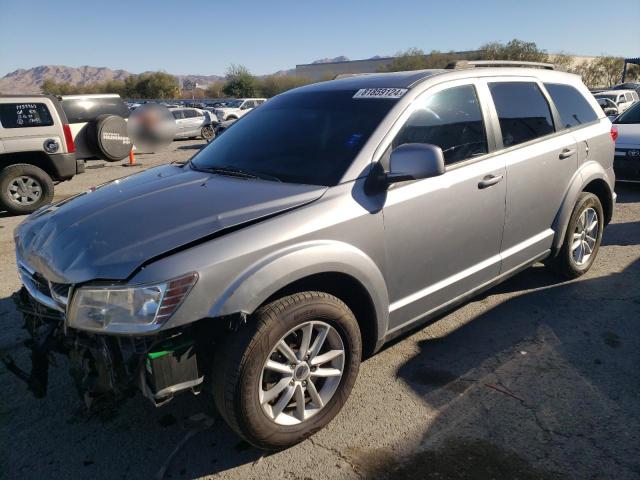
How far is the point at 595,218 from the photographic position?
14.9ft

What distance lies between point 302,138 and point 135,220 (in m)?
1.19

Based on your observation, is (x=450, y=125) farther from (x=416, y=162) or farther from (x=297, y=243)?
(x=297, y=243)

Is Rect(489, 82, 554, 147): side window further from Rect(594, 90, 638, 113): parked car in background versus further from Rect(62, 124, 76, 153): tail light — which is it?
Rect(594, 90, 638, 113): parked car in background

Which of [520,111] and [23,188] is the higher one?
[520,111]

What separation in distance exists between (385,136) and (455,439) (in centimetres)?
166

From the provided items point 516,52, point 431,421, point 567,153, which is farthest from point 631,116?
point 516,52

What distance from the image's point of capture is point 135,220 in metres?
2.41

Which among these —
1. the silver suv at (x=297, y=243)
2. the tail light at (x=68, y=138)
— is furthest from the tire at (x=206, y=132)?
the silver suv at (x=297, y=243)

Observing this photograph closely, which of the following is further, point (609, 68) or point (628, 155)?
point (609, 68)

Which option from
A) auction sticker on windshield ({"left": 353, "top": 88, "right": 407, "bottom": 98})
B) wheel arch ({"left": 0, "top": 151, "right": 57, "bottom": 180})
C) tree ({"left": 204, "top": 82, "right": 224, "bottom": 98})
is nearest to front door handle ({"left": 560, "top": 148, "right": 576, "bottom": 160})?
auction sticker on windshield ({"left": 353, "top": 88, "right": 407, "bottom": 98})

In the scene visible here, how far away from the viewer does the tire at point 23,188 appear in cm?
775

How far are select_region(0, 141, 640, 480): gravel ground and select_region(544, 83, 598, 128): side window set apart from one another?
5.50 ft

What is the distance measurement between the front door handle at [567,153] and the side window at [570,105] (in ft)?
0.77

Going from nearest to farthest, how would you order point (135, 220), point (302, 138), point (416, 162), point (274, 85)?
point (135, 220) → point (416, 162) → point (302, 138) → point (274, 85)
